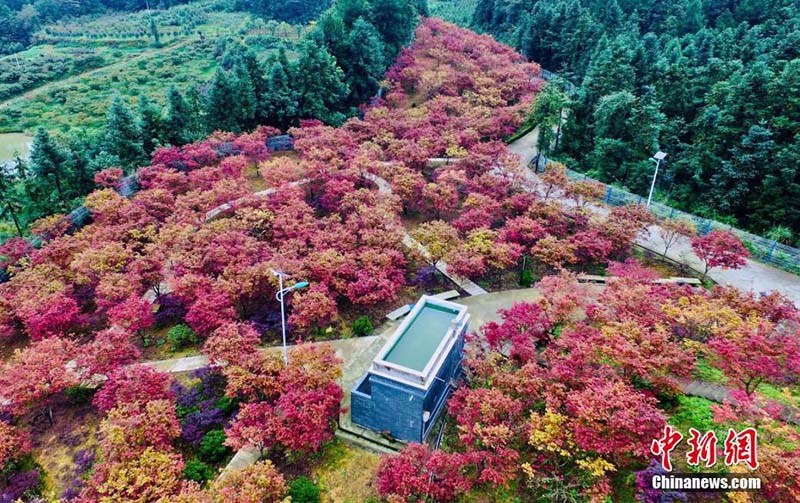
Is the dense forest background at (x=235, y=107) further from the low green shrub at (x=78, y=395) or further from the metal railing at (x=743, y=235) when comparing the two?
the metal railing at (x=743, y=235)

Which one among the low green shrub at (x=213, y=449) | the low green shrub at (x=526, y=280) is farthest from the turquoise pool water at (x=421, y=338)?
the low green shrub at (x=213, y=449)

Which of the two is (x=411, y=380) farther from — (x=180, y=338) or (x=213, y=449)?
(x=180, y=338)

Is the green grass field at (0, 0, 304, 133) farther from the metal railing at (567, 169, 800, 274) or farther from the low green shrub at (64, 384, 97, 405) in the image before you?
the low green shrub at (64, 384, 97, 405)

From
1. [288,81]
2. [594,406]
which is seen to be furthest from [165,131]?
[594,406]

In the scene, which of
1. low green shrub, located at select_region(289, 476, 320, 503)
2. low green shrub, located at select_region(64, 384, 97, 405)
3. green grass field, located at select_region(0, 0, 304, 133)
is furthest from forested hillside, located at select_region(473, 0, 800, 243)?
green grass field, located at select_region(0, 0, 304, 133)

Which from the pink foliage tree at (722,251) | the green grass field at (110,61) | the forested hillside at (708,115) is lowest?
the green grass field at (110,61)
